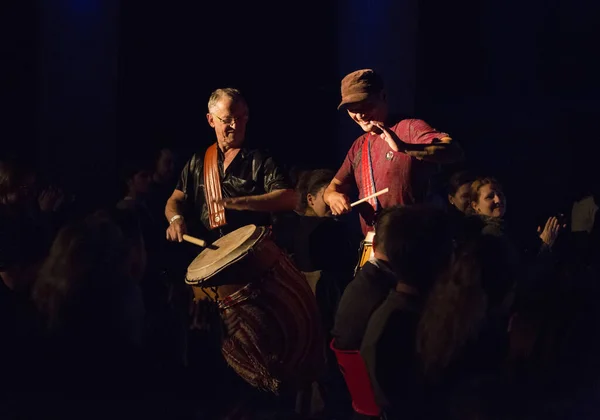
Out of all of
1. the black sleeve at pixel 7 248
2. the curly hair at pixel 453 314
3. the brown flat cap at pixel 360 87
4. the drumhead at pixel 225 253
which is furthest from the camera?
the black sleeve at pixel 7 248

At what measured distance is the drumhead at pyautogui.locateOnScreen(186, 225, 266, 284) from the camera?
464cm

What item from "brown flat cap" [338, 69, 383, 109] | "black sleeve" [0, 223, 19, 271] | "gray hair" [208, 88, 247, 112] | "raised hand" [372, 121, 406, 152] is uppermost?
"brown flat cap" [338, 69, 383, 109]

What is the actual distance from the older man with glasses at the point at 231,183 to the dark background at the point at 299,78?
2.32 meters

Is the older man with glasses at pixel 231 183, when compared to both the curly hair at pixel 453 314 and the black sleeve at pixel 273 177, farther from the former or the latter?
the curly hair at pixel 453 314

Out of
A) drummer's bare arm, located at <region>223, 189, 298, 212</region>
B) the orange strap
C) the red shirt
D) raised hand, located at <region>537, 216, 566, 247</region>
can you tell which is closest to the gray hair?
the orange strap

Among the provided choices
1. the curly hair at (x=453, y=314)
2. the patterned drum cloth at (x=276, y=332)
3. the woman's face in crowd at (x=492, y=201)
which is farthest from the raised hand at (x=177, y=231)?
the woman's face in crowd at (x=492, y=201)

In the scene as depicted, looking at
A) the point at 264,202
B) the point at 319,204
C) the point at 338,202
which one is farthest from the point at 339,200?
the point at 319,204

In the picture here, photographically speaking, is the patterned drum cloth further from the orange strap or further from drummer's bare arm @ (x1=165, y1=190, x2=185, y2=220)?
drummer's bare arm @ (x1=165, y1=190, x2=185, y2=220)

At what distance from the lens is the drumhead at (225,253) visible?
464 centimetres

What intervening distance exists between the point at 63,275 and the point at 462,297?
1.59 m

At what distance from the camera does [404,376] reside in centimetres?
380

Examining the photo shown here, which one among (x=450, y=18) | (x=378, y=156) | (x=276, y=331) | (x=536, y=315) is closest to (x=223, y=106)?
(x=378, y=156)

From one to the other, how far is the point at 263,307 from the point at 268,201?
51cm

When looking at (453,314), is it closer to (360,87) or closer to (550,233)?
(360,87)
